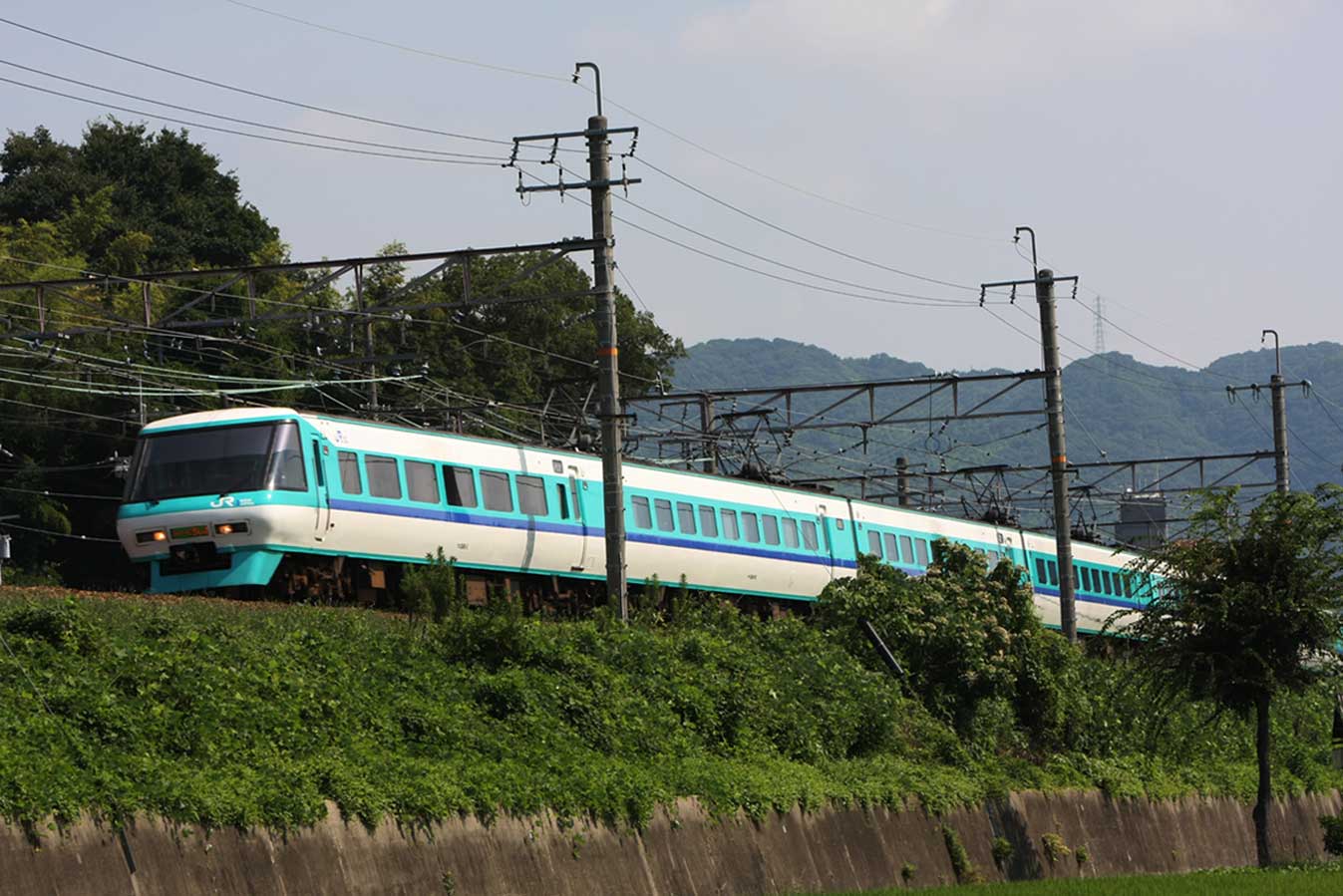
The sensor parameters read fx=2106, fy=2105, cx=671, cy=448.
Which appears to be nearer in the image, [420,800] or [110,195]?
[420,800]

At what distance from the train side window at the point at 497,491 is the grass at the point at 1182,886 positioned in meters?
14.9

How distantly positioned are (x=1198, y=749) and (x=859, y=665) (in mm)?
9972

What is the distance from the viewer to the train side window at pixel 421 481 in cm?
3381

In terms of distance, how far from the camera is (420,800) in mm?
16719

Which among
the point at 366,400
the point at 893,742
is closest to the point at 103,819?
the point at 893,742

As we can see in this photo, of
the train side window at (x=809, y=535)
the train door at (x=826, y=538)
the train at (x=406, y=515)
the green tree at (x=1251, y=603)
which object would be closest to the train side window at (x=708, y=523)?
the train at (x=406, y=515)

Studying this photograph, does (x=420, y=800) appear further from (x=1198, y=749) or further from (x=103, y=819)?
(x=1198, y=749)

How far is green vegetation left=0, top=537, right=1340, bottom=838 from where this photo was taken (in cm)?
1591

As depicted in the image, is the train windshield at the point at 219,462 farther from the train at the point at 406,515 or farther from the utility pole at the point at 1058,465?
the utility pole at the point at 1058,465

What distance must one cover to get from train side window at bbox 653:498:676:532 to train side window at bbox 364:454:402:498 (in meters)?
8.06

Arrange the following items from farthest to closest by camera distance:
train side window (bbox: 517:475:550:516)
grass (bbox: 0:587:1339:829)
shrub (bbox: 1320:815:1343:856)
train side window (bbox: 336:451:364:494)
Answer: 1. train side window (bbox: 517:475:550:516)
2. train side window (bbox: 336:451:364:494)
3. shrub (bbox: 1320:815:1343:856)
4. grass (bbox: 0:587:1339:829)

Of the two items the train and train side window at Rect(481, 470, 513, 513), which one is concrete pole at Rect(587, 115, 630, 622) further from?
train side window at Rect(481, 470, 513, 513)

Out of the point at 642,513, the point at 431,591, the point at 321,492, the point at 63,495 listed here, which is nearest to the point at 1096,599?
the point at 642,513

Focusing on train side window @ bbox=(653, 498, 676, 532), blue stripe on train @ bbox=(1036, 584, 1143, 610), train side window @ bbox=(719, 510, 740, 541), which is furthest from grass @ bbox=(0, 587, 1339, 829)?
blue stripe on train @ bbox=(1036, 584, 1143, 610)
